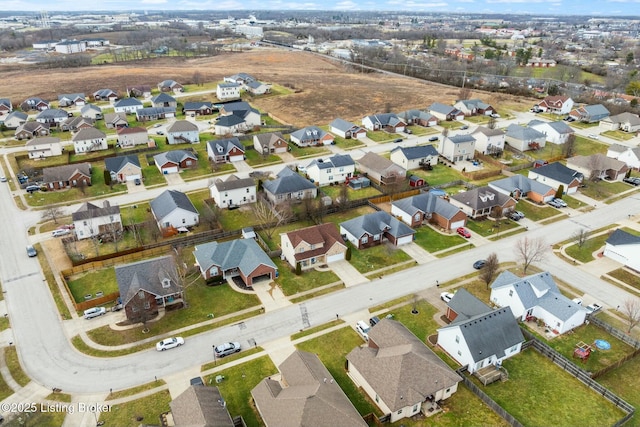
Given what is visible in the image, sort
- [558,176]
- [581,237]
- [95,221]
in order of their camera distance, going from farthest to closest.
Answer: [558,176] → [95,221] → [581,237]

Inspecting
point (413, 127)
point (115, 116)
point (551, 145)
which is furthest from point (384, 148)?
point (115, 116)

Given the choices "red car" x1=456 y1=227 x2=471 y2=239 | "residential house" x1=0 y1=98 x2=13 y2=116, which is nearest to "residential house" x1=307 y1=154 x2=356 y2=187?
"red car" x1=456 y1=227 x2=471 y2=239

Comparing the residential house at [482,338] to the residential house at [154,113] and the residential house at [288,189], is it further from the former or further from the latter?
the residential house at [154,113]

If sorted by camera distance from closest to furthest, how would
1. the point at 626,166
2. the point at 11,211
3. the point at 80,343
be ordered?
the point at 80,343 < the point at 11,211 < the point at 626,166

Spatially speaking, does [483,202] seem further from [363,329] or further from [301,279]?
[363,329]

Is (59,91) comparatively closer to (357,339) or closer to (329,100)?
(329,100)

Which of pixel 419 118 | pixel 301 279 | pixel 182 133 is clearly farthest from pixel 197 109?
pixel 301 279

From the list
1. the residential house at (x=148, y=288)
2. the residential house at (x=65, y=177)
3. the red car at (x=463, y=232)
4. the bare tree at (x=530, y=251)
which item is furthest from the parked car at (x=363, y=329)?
the residential house at (x=65, y=177)
